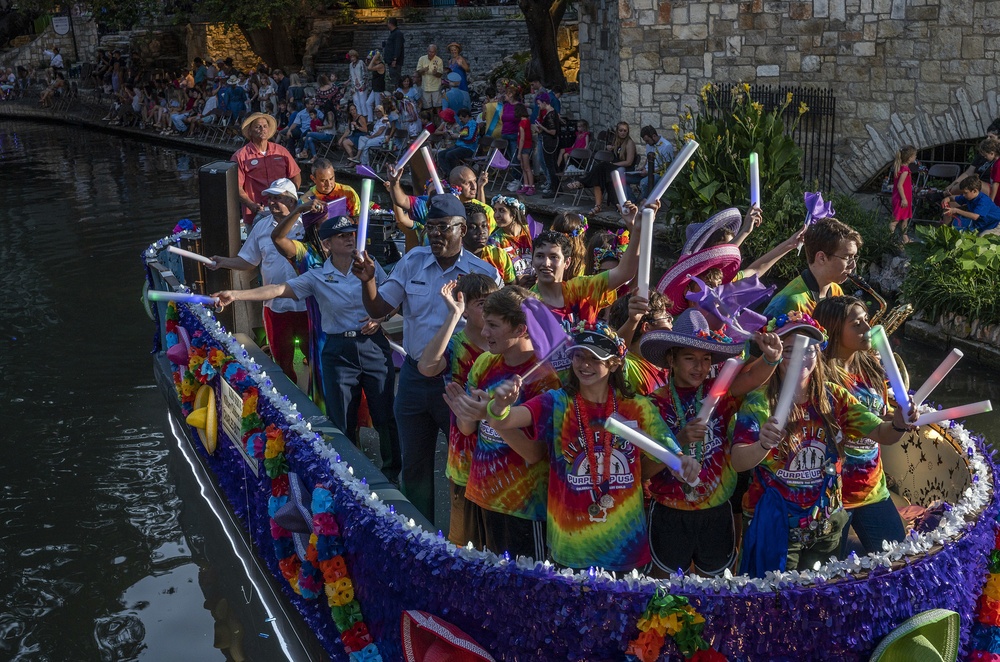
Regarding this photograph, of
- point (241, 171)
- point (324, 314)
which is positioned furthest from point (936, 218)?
point (324, 314)

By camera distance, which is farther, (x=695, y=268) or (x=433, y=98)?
(x=433, y=98)

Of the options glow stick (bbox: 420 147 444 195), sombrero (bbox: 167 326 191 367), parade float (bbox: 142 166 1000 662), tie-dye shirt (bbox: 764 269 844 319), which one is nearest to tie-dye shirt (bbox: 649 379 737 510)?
parade float (bbox: 142 166 1000 662)

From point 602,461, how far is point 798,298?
5.17 feet

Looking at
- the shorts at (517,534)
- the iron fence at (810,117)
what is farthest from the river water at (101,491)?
the iron fence at (810,117)

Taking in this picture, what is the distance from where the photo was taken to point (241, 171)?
8.97 metres

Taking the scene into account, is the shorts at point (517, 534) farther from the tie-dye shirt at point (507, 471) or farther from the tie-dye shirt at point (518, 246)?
the tie-dye shirt at point (518, 246)

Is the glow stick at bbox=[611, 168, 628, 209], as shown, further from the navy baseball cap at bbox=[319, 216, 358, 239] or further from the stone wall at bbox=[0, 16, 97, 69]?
the stone wall at bbox=[0, 16, 97, 69]

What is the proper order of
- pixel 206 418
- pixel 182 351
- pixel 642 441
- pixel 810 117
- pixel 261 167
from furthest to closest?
pixel 810 117 → pixel 261 167 → pixel 182 351 → pixel 206 418 → pixel 642 441

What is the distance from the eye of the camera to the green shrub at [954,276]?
9156 mm

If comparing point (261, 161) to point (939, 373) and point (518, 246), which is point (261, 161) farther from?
point (939, 373)

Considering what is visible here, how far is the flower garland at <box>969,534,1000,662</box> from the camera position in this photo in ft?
13.2

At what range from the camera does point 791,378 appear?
3.42 meters

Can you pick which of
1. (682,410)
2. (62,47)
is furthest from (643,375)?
(62,47)

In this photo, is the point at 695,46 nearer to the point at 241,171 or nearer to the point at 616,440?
the point at 241,171
